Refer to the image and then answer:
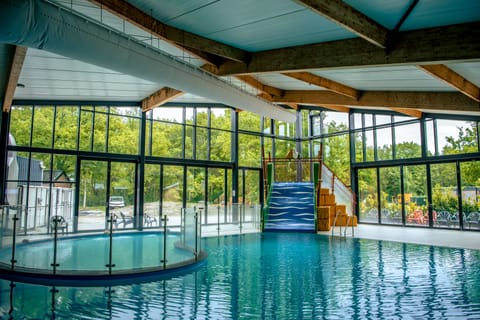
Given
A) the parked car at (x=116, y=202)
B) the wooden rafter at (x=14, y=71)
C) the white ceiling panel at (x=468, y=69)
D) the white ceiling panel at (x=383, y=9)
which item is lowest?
the parked car at (x=116, y=202)

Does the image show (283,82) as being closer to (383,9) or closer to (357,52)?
(357,52)

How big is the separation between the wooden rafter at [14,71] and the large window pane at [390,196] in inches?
543

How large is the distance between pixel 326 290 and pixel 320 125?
1313 cm

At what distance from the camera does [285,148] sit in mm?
18344

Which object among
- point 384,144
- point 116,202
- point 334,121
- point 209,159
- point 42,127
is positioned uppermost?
point 334,121

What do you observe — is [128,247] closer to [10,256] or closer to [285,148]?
[10,256]

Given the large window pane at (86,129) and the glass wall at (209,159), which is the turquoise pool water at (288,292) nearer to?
the glass wall at (209,159)

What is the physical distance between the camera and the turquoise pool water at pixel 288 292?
4.68 meters

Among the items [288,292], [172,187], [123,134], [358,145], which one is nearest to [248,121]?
[172,187]

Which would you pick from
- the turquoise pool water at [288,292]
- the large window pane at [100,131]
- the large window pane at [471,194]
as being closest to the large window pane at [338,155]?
the large window pane at [471,194]

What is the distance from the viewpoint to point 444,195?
44.7 ft

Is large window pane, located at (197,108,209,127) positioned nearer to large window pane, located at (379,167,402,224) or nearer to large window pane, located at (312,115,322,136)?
large window pane, located at (312,115,322,136)

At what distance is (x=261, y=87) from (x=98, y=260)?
353 inches

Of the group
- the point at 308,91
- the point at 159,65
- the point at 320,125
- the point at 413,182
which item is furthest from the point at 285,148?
the point at 159,65
